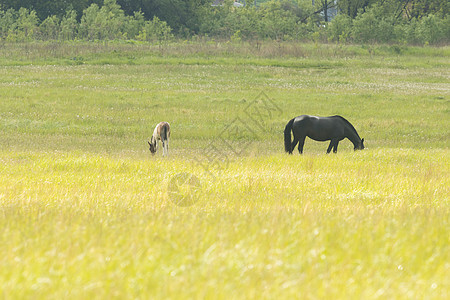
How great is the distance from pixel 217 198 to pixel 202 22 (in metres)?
86.2

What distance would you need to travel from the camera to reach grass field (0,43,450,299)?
4.46 metres

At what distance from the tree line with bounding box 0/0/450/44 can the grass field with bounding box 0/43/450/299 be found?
109ft

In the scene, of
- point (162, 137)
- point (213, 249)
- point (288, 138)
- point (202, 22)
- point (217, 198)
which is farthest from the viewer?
point (202, 22)

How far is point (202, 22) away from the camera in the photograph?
307ft

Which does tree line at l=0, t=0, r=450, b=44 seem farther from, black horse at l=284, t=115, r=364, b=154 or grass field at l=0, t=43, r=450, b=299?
black horse at l=284, t=115, r=364, b=154

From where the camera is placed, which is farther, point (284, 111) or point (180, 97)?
point (180, 97)

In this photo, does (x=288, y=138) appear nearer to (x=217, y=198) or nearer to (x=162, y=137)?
(x=162, y=137)

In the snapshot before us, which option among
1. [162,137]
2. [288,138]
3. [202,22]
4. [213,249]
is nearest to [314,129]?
[288,138]

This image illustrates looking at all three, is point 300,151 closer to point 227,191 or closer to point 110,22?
point 227,191

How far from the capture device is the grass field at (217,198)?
176 inches

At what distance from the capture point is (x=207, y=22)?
92688mm

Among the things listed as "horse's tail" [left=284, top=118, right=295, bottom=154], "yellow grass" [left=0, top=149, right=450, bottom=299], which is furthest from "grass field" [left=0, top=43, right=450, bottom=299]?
"horse's tail" [left=284, top=118, right=295, bottom=154]

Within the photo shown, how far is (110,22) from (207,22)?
25875 millimetres

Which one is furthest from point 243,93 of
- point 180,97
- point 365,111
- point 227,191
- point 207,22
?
point 207,22
